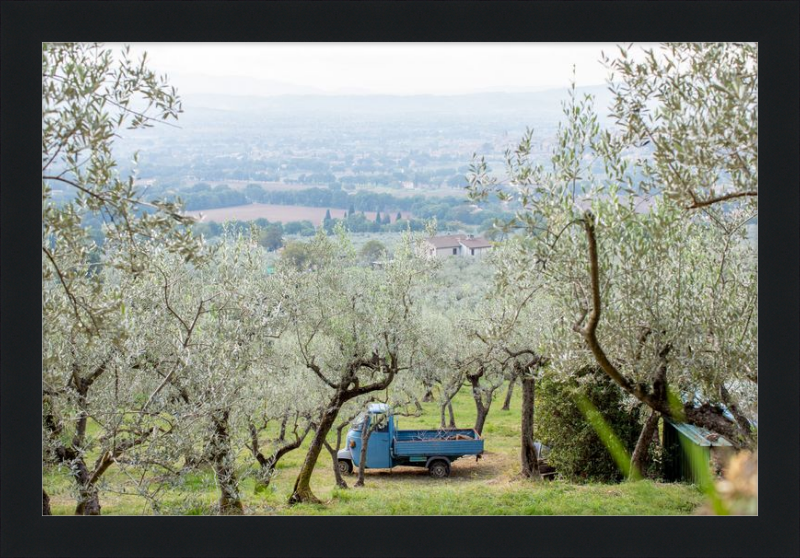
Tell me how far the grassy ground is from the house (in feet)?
8.20

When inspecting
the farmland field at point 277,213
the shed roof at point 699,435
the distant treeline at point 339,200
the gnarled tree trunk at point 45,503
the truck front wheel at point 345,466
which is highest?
the distant treeline at point 339,200

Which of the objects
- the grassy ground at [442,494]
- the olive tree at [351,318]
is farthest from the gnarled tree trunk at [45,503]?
the olive tree at [351,318]

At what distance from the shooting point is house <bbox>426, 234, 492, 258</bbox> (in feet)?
24.1

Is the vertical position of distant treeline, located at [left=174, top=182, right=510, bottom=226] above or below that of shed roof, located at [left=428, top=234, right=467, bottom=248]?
above

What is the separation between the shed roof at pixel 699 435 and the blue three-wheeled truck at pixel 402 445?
3025 mm

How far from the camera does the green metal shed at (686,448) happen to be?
22.8 ft

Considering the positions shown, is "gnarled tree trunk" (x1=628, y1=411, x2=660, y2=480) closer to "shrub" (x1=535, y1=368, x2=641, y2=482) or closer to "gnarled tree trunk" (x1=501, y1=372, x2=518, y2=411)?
"shrub" (x1=535, y1=368, x2=641, y2=482)

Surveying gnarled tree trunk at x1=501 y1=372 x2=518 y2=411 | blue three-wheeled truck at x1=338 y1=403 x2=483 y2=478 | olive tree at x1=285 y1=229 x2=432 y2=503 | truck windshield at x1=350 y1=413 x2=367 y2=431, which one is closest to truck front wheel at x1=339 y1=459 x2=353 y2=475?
blue three-wheeled truck at x1=338 y1=403 x2=483 y2=478

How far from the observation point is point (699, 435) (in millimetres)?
7129

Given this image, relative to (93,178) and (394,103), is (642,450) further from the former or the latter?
(93,178)

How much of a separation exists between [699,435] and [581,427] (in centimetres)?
190

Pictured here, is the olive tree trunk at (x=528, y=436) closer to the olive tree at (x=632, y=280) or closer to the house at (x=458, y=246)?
the house at (x=458, y=246)

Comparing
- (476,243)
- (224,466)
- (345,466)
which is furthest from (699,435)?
(345,466)

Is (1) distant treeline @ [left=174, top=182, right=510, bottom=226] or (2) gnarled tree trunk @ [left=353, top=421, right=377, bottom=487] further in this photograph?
(2) gnarled tree trunk @ [left=353, top=421, right=377, bottom=487]
